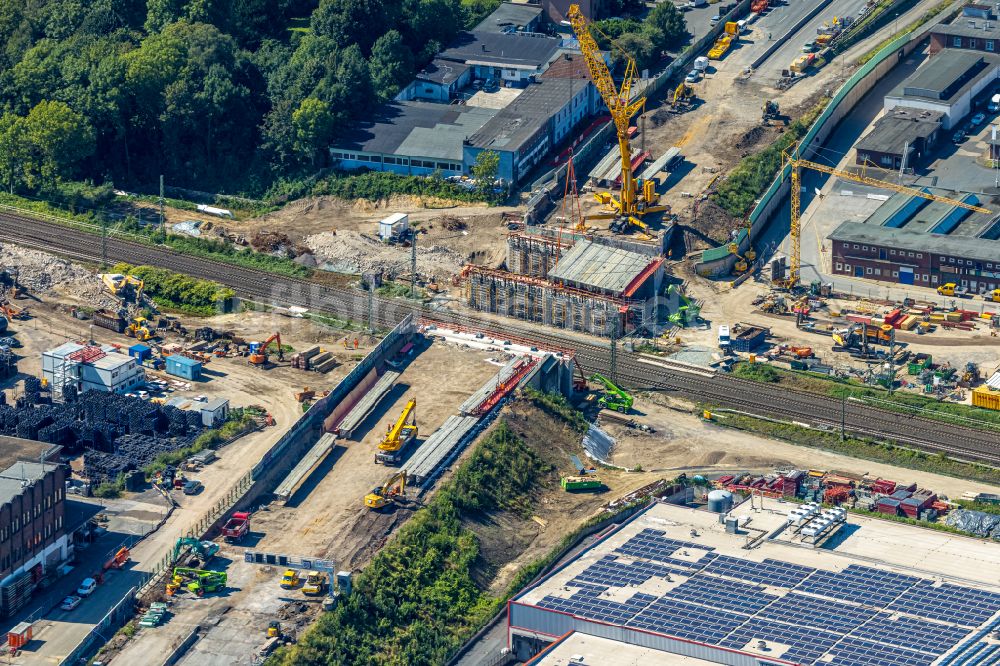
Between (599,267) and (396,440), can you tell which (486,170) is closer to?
(599,267)

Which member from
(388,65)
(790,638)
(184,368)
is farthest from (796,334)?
(388,65)

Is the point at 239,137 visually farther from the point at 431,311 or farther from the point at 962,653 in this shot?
the point at 962,653

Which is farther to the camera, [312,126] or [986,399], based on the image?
[312,126]

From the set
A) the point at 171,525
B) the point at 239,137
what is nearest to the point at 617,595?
the point at 171,525

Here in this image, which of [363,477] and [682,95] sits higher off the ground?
[682,95]

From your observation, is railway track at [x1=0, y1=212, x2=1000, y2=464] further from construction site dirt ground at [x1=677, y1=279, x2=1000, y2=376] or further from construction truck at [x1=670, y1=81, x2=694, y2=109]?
construction truck at [x1=670, y1=81, x2=694, y2=109]

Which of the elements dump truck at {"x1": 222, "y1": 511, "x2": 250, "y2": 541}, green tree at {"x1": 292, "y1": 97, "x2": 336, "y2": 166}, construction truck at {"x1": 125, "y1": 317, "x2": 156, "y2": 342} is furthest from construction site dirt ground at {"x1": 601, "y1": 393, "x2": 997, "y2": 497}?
green tree at {"x1": 292, "y1": 97, "x2": 336, "y2": 166}
